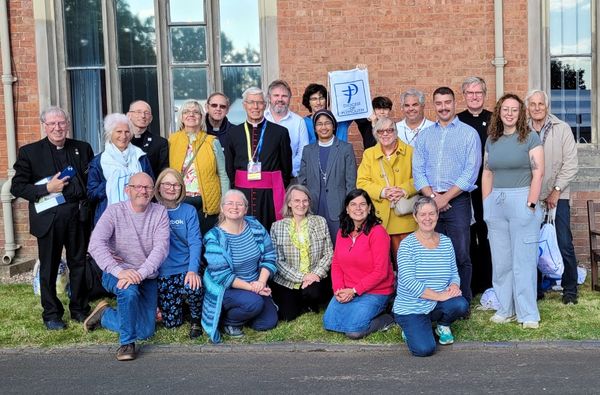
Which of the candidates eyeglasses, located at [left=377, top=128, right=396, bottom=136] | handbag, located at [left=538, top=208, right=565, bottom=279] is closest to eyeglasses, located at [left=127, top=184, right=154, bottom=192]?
eyeglasses, located at [left=377, top=128, right=396, bottom=136]

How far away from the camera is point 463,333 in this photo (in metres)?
5.87

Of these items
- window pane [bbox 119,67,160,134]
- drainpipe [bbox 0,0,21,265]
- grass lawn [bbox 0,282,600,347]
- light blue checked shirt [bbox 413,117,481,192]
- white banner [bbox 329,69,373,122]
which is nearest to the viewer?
grass lawn [bbox 0,282,600,347]

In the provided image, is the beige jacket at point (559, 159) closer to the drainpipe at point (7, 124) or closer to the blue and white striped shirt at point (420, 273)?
the blue and white striped shirt at point (420, 273)

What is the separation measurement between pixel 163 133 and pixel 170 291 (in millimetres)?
3703

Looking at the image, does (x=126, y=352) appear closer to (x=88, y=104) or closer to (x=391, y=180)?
(x=391, y=180)

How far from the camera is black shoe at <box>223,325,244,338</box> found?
19.7 feet

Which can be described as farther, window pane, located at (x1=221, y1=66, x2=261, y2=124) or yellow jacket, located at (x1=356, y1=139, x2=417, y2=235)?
window pane, located at (x1=221, y1=66, x2=261, y2=124)

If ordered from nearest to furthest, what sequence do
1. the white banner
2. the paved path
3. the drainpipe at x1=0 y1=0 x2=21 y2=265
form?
the paved path < the white banner < the drainpipe at x1=0 y1=0 x2=21 y2=265

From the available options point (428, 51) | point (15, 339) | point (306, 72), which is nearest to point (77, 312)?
point (15, 339)

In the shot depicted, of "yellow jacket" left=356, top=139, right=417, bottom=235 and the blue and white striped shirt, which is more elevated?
"yellow jacket" left=356, top=139, right=417, bottom=235

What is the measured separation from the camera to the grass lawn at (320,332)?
5785 mm

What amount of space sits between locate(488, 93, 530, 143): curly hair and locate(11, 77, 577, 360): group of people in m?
0.01

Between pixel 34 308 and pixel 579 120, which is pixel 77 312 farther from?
pixel 579 120

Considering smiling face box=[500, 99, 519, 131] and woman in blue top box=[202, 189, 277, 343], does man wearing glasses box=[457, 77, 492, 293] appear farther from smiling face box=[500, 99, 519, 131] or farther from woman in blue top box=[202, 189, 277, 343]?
woman in blue top box=[202, 189, 277, 343]
